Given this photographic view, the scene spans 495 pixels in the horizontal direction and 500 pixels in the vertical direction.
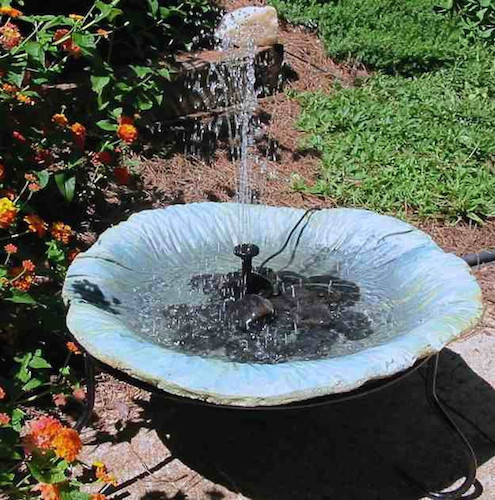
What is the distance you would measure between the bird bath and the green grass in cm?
140

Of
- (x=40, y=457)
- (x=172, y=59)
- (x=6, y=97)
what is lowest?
(x=172, y=59)

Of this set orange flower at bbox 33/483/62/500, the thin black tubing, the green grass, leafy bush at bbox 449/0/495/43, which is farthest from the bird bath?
leafy bush at bbox 449/0/495/43

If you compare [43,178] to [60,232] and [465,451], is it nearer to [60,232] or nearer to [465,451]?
[60,232]

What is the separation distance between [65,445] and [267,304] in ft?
3.09

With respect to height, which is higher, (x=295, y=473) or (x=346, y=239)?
(x=346, y=239)

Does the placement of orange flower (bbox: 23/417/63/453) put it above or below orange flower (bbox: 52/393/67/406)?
above

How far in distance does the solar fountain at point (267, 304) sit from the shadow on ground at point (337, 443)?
239 mm

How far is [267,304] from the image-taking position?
2.69 metres

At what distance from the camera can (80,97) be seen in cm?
413

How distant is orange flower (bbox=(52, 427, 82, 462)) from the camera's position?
6.24 ft

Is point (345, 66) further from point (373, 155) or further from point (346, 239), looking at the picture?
point (346, 239)

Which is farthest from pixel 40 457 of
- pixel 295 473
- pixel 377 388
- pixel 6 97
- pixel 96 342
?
pixel 6 97

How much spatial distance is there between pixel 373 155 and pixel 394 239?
75.3 inches

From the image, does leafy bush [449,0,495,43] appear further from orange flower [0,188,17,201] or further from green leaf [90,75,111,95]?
orange flower [0,188,17,201]
